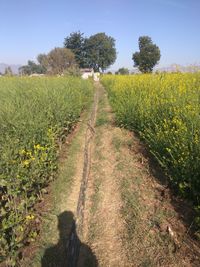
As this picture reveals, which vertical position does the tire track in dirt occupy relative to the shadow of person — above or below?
above

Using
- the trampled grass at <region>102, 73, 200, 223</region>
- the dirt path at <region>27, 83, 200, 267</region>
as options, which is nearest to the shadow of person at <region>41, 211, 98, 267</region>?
the dirt path at <region>27, 83, 200, 267</region>

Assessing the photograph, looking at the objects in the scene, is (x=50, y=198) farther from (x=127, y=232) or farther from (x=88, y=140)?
(x=88, y=140)

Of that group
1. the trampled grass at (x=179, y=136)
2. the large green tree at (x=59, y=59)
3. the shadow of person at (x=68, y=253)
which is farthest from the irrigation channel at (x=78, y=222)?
the large green tree at (x=59, y=59)

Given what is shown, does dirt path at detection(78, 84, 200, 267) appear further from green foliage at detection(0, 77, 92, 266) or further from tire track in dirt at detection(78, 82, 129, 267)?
green foliage at detection(0, 77, 92, 266)

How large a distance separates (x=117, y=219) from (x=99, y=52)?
9130cm

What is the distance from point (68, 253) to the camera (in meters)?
3.82

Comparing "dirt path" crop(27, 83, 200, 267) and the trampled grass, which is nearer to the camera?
"dirt path" crop(27, 83, 200, 267)

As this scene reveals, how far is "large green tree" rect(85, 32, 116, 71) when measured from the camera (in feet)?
289

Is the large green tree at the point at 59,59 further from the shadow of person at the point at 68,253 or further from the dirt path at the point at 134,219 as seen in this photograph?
the shadow of person at the point at 68,253

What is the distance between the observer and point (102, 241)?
3996 millimetres

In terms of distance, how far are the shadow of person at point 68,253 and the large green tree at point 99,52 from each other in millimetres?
85755

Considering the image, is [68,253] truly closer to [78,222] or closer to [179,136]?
[78,222]

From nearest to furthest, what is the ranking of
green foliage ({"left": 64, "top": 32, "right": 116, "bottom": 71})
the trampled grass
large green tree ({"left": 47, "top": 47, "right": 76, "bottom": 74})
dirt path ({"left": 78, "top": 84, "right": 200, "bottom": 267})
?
dirt path ({"left": 78, "top": 84, "right": 200, "bottom": 267}), the trampled grass, large green tree ({"left": 47, "top": 47, "right": 76, "bottom": 74}), green foliage ({"left": 64, "top": 32, "right": 116, "bottom": 71})

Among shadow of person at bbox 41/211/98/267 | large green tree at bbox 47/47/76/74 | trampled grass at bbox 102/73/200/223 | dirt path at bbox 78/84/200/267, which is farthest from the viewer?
large green tree at bbox 47/47/76/74
